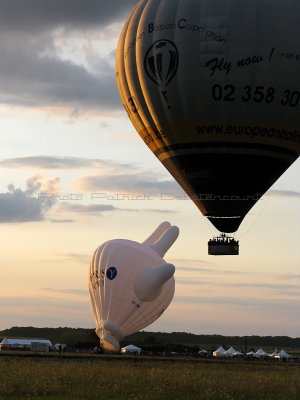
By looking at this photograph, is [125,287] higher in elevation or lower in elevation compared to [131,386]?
higher

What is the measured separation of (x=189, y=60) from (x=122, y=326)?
28300mm

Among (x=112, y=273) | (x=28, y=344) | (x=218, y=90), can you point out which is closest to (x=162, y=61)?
(x=218, y=90)

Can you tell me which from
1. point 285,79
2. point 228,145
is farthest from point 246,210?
point 285,79

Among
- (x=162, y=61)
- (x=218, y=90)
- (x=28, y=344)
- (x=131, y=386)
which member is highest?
(x=162, y=61)

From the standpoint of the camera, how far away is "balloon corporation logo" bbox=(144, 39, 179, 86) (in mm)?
40062

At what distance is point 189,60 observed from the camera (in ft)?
130

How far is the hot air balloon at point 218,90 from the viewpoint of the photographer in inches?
1543

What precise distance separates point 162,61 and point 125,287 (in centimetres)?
2449

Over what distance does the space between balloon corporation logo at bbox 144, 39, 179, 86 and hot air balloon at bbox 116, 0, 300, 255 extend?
0.17ft

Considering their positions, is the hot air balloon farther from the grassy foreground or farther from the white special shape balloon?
the white special shape balloon

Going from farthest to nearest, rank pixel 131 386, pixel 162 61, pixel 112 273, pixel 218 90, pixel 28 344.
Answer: pixel 28 344, pixel 112 273, pixel 162 61, pixel 218 90, pixel 131 386

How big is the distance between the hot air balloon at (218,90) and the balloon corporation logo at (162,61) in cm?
5

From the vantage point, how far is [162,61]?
40.4 m

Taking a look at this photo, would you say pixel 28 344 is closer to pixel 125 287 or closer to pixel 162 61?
pixel 125 287
